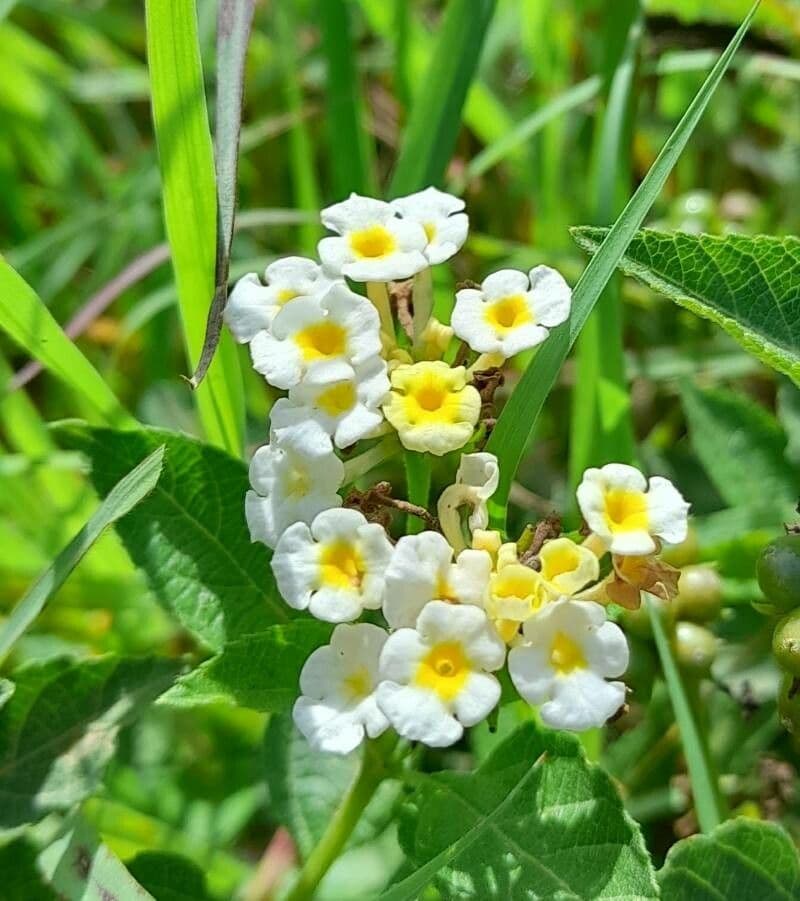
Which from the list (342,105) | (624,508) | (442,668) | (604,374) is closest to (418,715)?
(442,668)

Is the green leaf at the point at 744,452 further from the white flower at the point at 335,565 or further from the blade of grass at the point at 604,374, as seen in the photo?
the white flower at the point at 335,565

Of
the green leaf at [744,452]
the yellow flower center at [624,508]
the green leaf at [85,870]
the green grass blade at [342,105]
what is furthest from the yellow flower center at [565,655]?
the green grass blade at [342,105]

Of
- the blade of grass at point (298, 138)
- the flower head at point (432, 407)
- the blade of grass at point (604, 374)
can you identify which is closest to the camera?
the flower head at point (432, 407)

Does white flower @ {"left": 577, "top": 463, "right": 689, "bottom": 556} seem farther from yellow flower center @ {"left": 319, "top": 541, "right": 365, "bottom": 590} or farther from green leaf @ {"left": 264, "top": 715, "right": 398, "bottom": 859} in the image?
green leaf @ {"left": 264, "top": 715, "right": 398, "bottom": 859}

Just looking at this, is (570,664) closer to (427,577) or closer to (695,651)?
(427,577)

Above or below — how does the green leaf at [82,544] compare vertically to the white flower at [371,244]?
below

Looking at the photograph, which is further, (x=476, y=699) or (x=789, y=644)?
(x=789, y=644)

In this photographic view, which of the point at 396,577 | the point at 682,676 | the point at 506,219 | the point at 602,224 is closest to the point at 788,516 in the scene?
the point at 682,676

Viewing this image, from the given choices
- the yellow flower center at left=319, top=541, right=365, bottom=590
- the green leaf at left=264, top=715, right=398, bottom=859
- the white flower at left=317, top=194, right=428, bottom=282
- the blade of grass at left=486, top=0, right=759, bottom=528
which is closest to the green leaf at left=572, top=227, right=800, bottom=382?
the blade of grass at left=486, top=0, right=759, bottom=528
